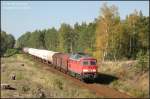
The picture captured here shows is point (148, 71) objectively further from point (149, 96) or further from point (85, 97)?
point (85, 97)

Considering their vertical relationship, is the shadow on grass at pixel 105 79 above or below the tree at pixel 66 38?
below

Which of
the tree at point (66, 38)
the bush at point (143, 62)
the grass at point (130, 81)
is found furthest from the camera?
the tree at point (66, 38)

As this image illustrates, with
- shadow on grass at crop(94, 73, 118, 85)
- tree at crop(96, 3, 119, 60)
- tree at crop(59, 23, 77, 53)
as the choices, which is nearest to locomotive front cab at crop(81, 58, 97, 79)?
shadow on grass at crop(94, 73, 118, 85)

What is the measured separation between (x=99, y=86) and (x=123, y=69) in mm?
7875

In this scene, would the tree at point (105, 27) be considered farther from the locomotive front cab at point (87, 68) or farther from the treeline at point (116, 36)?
the locomotive front cab at point (87, 68)

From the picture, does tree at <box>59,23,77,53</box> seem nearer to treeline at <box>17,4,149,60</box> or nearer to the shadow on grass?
treeline at <box>17,4,149,60</box>

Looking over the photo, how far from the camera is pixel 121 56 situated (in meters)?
75.2

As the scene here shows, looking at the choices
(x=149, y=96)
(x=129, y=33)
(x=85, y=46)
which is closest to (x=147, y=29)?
(x=129, y=33)

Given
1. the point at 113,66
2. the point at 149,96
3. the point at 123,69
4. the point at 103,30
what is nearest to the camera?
the point at 149,96

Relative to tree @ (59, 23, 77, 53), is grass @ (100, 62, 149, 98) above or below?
below

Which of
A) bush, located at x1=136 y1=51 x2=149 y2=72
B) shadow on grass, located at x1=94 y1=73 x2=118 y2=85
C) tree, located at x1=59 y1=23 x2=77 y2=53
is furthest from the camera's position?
tree, located at x1=59 y1=23 x2=77 y2=53

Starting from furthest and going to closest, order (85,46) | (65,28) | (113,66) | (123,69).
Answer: (65,28) < (85,46) < (113,66) < (123,69)

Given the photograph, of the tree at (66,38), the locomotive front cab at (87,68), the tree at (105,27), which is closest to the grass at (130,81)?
the locomotive front cab at (87,68)

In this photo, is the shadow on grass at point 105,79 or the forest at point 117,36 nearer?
the shadow on grass at point 105,79
